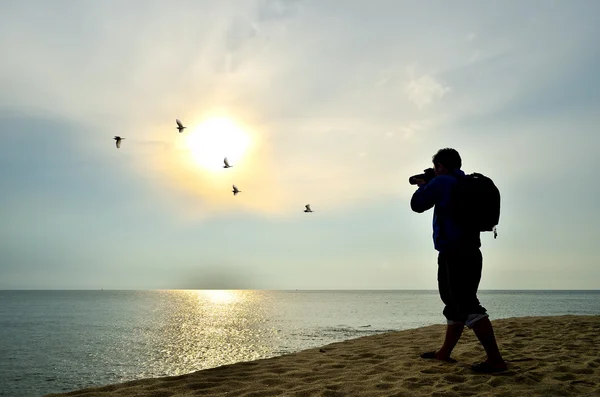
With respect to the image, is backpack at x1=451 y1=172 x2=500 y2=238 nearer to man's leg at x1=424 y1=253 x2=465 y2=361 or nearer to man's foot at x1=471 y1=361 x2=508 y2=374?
man's leg at x1=424 y1=253 x2=465 y2=361

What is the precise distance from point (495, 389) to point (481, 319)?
90 centimetres

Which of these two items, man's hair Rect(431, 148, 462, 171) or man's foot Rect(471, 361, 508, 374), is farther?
man's hair Rect(431, 148, 462, 171)

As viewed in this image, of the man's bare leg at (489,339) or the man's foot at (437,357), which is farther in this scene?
the man's foot at (437,357)

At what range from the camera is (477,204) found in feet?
17.4

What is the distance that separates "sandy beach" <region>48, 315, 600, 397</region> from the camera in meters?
4.71

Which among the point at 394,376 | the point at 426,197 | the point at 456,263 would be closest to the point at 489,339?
the point at 456,263

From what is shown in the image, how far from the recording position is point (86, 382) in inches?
563

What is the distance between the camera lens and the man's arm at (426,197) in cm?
556

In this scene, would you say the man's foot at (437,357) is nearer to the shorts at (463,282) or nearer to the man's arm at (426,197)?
the shorts at (463,282)

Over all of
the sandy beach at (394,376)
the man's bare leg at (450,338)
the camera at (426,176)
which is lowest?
the sandy beach at (394,376)

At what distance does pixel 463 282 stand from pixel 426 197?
1179 millimetres

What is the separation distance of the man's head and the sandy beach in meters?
2.64

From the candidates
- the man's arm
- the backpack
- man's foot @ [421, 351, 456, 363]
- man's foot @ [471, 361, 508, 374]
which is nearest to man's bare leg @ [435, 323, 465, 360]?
man's foot @ [421, 351, 456, 363]

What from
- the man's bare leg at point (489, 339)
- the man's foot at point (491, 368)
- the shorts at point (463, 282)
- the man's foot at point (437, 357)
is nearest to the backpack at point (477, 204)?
the shorts at point (463, 282)
